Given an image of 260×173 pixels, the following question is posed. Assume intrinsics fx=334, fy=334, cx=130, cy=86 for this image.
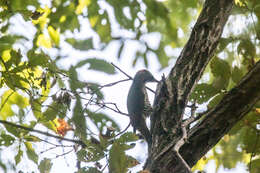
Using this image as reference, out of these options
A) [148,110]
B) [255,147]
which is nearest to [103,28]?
[255,147]

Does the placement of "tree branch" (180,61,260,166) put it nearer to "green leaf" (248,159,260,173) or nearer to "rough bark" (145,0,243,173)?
"rough bark" (145,0,243,173)

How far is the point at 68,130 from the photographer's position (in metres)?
3.14

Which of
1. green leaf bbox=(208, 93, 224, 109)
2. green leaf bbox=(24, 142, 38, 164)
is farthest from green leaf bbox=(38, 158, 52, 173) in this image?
green leaf bbox=(208, 93, 224, 109)

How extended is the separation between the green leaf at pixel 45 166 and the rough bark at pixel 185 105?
0.83 metres

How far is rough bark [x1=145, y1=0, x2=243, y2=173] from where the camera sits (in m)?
2.43

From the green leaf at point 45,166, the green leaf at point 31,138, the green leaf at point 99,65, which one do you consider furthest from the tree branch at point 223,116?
the green leaf at point 31,138

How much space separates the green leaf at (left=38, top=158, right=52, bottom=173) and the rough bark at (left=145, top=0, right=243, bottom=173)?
828mm

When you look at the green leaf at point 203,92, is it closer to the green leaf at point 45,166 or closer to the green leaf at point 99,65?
the green leaf at point 99,65

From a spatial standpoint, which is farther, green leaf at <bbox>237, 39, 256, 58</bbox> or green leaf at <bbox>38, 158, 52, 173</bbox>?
green leaf at <bbox>237, 39, 256, 58</bbox>

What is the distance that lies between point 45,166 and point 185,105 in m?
1.28

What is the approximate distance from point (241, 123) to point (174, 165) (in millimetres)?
800

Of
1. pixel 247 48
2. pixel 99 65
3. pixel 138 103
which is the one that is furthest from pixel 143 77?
pixel 99 65

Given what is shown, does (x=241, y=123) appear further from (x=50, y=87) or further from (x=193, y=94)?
(x=50, y=87)

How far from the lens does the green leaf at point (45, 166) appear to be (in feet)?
9.01
